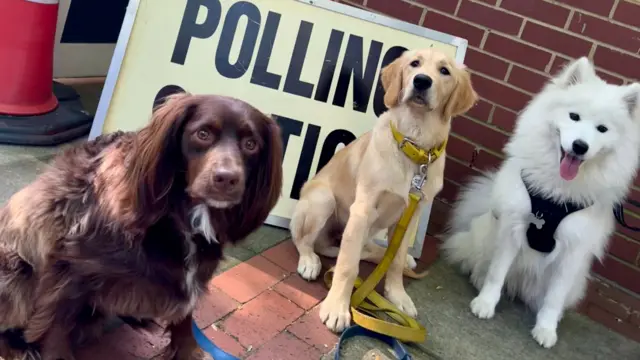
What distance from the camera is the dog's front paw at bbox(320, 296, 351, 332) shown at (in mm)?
2434

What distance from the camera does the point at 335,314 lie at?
2455 millimetres

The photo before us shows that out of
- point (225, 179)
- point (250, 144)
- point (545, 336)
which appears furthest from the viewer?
point (545, 336)

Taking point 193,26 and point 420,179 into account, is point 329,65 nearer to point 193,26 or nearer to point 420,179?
point 193,26

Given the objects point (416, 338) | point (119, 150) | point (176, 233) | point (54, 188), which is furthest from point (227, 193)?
point (416, 338)

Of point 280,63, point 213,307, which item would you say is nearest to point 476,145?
point 280,63

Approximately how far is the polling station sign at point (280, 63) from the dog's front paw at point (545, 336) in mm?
788

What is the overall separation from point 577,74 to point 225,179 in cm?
191

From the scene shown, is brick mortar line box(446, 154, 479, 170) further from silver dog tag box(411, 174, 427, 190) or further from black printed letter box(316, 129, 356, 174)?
silver dog tag box(411, 174, 427, 190)

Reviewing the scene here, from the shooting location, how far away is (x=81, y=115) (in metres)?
3.42

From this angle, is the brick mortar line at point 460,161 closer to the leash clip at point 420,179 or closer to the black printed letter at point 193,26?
the leash clip at point 420,179

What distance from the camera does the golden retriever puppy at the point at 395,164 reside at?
2432mm

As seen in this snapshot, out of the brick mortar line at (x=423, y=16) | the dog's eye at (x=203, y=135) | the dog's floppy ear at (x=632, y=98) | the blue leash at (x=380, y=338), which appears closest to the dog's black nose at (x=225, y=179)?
the dog's eye at (x=203, y=135)

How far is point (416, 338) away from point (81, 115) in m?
2.40

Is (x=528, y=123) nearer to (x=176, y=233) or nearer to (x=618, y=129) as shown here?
(x=618, y=129)
